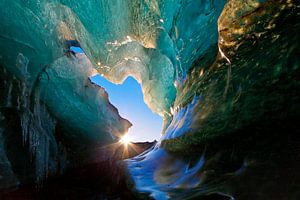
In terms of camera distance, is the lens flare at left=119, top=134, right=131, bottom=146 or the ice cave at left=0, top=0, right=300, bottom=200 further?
the lens flare at left=119, top=134, right=131, bottom=146

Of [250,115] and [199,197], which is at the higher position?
[250,115]

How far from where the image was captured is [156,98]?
9.30 m

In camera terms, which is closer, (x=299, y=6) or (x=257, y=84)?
(x=299, y=6)

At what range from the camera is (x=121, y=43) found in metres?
6.13

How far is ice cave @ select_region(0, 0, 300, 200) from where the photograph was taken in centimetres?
211

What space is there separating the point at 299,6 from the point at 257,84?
74 centimetres

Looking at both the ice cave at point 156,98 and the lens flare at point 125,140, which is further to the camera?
the lens flare at point 125,140

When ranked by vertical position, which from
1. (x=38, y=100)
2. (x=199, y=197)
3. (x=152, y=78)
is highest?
(x=152, y=78)

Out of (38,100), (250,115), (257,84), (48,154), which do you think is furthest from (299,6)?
(48,154)

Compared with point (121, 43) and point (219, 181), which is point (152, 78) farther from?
point (219, 181)

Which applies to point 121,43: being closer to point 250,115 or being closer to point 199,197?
point 250,115

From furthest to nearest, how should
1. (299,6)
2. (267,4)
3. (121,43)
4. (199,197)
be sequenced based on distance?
(121,43) → (267,4) → (299,6) → (199,197)

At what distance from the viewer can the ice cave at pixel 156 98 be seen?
211 centimetres

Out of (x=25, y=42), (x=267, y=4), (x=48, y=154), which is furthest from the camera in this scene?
(x=48, y=154)
